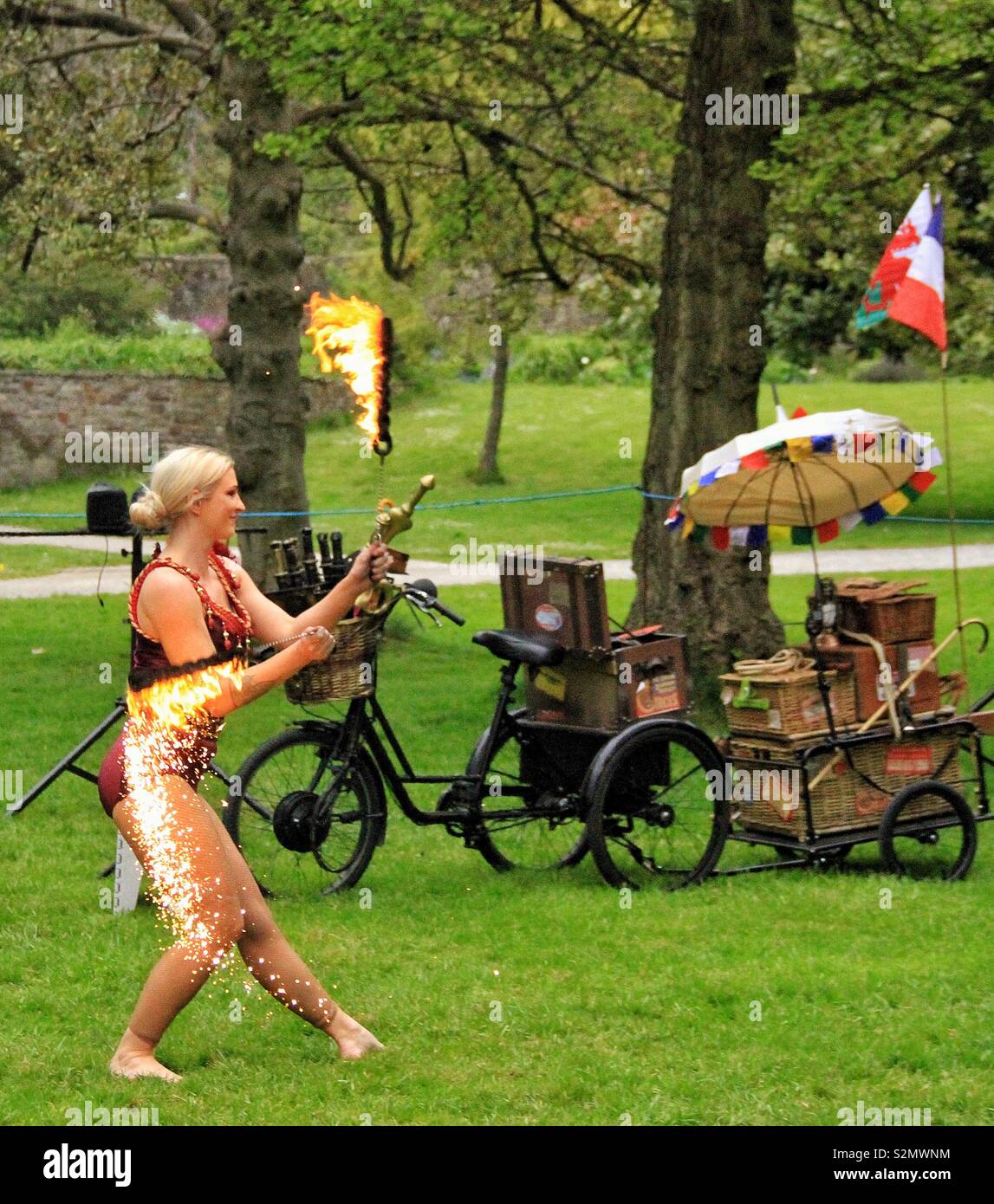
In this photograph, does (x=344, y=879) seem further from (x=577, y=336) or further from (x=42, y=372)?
(x=577, y=336)

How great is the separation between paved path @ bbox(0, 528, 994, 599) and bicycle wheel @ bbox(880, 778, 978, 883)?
1144cm

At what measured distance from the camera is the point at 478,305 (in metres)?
22.5

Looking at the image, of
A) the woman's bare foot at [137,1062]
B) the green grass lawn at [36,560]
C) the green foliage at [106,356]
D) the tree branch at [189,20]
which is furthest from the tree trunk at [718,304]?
the green foliage at [106,356]

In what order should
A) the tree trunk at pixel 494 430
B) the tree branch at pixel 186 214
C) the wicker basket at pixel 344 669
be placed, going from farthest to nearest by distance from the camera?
1. the tree trunk at pixel 494 430
2. the tree branch at pixel 186 214
3. the wicker basket at pixel 344 669

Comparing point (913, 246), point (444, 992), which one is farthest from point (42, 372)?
point (444, 992)

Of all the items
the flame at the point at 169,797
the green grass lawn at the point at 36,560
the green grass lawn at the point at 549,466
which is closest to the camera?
the flame at the point at 169,797

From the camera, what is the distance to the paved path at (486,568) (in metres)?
20.1

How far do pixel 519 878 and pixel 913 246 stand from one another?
11.9 ft

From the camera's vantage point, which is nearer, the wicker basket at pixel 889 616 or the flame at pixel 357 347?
the flame at pixel 357 347

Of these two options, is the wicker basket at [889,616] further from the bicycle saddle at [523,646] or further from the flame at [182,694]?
the flame at [182,694]

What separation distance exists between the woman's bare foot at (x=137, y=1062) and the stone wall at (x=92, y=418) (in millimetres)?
21743

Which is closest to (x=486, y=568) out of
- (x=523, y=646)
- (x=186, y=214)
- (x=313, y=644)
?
(x=186, y=214)

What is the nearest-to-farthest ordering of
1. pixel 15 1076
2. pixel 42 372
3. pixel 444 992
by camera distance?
pixel 15 1076
pixel 444 992
pixel 42 372

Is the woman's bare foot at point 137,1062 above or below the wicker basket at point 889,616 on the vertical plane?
below
